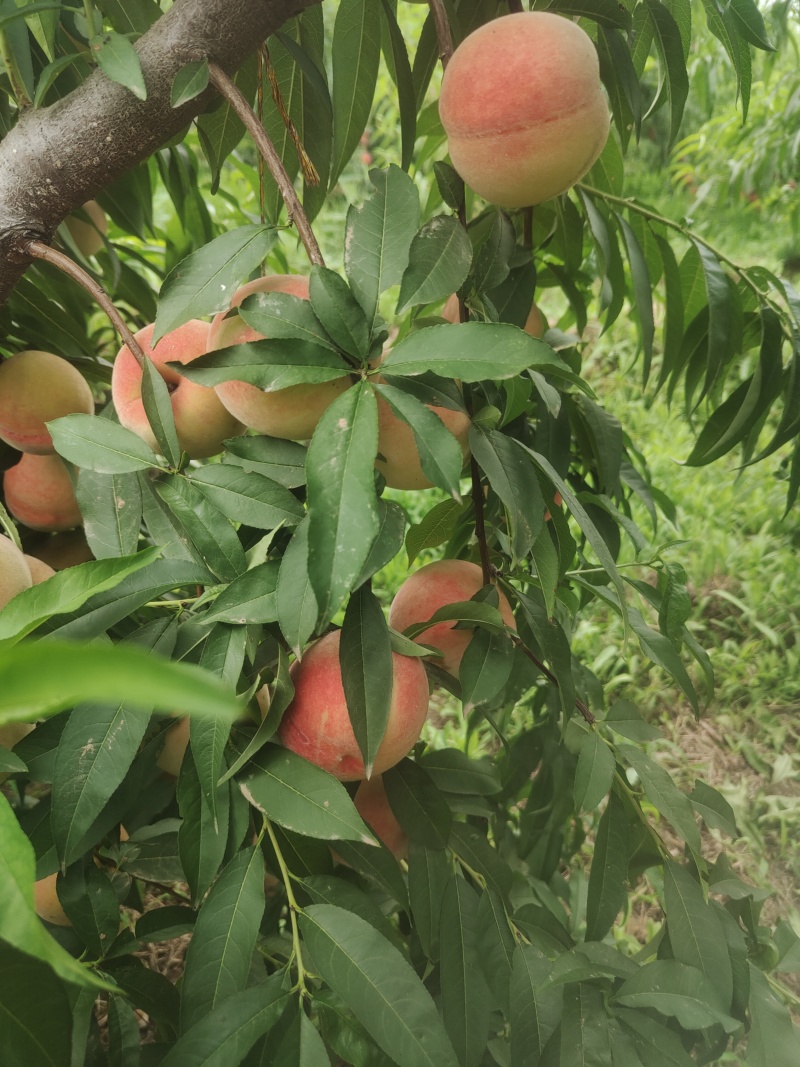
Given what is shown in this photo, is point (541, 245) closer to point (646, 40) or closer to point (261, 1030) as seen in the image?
point (646, 40)

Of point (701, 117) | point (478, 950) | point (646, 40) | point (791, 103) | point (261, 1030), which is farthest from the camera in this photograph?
point (701, 117)

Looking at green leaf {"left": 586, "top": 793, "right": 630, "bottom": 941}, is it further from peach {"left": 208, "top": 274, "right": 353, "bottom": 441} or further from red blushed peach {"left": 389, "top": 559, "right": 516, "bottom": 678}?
peach {"left": 208, "top": 274, "right": 353, "bottom": 441}

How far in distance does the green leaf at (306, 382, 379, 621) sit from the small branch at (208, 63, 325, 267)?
102 mm

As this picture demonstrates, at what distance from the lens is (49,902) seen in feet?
2.13

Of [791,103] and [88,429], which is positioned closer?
[88,429]

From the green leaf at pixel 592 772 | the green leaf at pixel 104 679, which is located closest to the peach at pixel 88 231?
the green leaf at pixel 592 772

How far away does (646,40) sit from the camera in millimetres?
726

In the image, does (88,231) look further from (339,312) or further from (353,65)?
(339,312)

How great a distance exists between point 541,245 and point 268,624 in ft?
1.70

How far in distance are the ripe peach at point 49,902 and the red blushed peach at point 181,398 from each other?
0.35 metres

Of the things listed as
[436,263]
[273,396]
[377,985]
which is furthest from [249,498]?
[377,985]

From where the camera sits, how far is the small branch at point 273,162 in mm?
443

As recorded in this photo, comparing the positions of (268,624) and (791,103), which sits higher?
(268,624)

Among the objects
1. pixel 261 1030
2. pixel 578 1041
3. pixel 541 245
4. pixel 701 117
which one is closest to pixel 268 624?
pixel 261 1030
